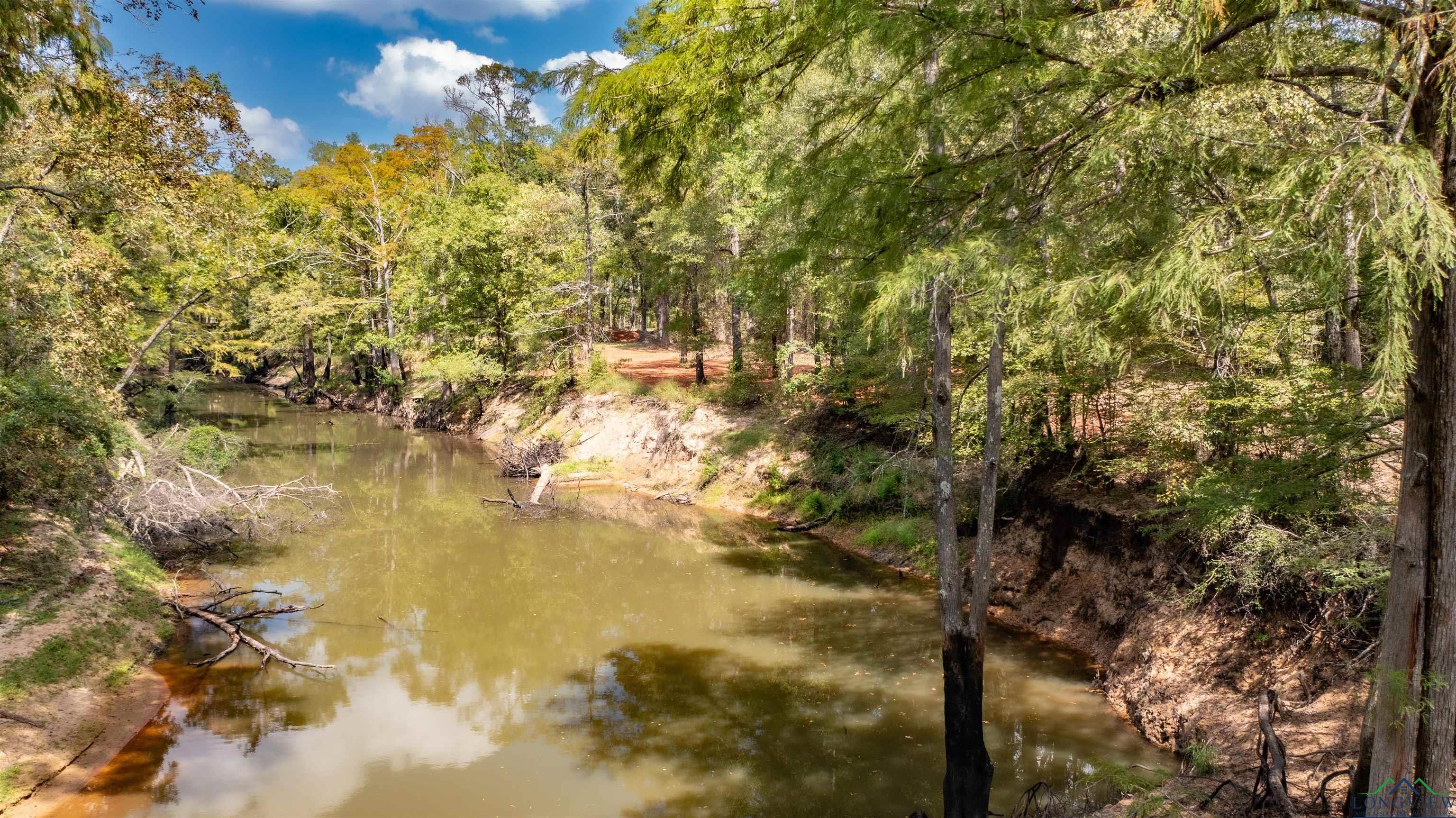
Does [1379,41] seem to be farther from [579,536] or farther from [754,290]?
[579,536]

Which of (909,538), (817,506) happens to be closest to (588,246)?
(817,506)

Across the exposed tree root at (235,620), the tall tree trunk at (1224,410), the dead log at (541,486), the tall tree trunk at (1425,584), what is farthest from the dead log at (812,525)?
the tall tree trunk at (1425,584)

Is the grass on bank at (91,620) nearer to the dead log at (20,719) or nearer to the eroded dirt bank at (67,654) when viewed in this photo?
the eroded dirt bank at (67,654)

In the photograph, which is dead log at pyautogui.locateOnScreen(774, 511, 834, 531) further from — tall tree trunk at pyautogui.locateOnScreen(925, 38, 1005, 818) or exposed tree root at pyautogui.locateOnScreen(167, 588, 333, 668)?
tall tree trunk at pyautogui.locateOnScreen(925, 38, 1005, 818)

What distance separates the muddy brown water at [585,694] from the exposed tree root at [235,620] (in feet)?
0.61

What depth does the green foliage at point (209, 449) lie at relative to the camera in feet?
50.6

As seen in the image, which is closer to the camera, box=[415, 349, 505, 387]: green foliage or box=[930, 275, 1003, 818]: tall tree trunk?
box=[930, 275, 1003, 818]: tall tree trunk

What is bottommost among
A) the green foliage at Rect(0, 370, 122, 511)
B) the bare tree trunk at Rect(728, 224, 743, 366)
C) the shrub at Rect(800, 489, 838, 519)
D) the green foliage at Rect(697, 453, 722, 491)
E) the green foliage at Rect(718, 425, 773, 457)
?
the shrub at Rect(800, 489, 838, 519)

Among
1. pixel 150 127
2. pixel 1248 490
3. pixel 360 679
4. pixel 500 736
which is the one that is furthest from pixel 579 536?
pixel 1248 490

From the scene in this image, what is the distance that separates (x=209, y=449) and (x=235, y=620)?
6105 millimetres

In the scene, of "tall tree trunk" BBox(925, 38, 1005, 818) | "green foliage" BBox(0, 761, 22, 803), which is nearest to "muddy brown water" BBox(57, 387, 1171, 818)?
"green foliage" BBox(0, 761, 22, 803)

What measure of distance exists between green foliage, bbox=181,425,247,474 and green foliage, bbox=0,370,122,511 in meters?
4.35

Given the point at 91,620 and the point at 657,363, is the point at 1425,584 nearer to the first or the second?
the point at 91,620

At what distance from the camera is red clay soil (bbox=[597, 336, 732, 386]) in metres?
27.4
